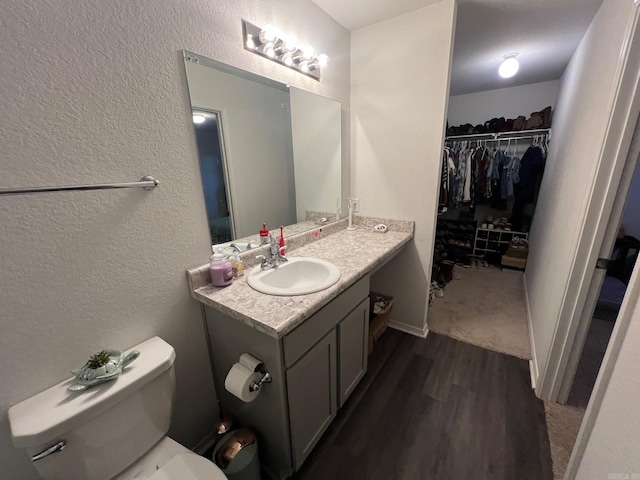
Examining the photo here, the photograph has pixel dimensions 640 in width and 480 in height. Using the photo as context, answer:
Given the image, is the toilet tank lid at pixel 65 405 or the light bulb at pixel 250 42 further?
the light bulb at pixel 250 42

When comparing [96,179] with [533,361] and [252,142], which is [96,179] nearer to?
[252,142]

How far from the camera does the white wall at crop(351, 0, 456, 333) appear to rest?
1.63 metres

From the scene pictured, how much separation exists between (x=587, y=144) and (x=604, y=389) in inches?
52.1

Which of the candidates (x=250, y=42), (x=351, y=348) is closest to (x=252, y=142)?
(x=250, y=42)

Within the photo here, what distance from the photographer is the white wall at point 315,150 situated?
1.66m

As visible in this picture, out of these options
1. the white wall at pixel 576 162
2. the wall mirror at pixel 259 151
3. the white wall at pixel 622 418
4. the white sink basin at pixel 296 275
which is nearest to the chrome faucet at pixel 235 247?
the wall mirror at pixel 259 151

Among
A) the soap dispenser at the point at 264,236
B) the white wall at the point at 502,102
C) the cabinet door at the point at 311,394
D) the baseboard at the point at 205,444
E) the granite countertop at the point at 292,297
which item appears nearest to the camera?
the granite countertop at the point at 292,297

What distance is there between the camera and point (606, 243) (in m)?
1.25

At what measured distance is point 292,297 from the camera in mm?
1057

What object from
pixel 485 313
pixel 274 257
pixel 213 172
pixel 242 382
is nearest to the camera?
pixel 242 382

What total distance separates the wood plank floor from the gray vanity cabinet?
17cm

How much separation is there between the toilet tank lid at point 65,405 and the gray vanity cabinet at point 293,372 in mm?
312

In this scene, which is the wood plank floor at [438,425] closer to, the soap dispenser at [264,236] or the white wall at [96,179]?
the white wall at [96,179]

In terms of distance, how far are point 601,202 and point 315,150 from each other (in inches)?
61.6
